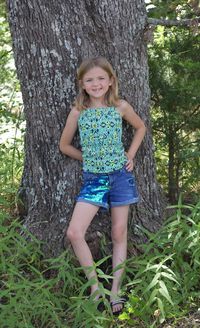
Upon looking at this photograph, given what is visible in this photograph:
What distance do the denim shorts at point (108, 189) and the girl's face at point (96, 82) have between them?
0.56 m

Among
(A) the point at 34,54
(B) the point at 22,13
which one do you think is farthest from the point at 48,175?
(B) the point at 22,13

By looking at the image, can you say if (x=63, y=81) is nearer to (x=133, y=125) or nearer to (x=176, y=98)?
(x=133, y=125)

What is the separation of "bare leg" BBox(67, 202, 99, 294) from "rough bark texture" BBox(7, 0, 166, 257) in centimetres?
26

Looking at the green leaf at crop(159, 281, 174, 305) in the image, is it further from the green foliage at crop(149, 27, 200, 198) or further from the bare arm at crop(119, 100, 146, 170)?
the green foliage at crop(149, 27, 200, 198)

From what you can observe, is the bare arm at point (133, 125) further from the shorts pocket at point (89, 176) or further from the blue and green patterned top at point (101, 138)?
the shorts pocket at point (89, 176)

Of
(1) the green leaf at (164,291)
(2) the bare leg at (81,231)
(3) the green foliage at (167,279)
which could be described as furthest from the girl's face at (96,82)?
(1) the green leaf at (164,291)

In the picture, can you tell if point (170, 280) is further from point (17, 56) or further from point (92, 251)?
point (17, 56)

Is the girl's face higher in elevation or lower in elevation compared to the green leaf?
higher

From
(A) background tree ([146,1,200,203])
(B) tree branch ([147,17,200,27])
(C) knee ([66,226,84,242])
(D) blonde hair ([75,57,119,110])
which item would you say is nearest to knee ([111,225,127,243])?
(C) knee ([66,226,84,242])

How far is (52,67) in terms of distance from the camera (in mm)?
4234

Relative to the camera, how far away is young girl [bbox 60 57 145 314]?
400 centimetres

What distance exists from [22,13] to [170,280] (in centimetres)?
218

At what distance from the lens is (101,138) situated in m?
4.02

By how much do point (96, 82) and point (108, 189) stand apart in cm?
75
